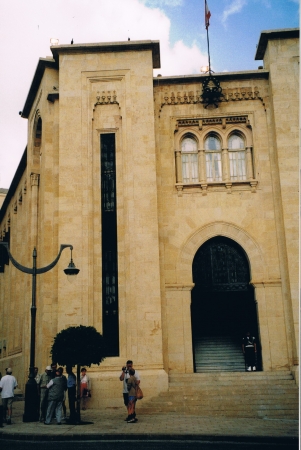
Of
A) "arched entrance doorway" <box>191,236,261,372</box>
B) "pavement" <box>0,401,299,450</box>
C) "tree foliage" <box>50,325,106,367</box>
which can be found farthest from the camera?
"arched entrance doorway" <box>191,236,261,372</box>

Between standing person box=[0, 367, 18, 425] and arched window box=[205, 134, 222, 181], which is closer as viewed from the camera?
standing person box=[0, 367, 18, 425]

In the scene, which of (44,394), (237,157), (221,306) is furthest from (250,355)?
(44,394)

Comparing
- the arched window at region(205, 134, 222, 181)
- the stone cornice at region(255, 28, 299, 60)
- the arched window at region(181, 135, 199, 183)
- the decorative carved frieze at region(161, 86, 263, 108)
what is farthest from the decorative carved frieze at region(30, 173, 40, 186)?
the stone cornice at region(255, 28, 299, 60)

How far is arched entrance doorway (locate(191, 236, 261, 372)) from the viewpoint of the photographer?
68.7 feet

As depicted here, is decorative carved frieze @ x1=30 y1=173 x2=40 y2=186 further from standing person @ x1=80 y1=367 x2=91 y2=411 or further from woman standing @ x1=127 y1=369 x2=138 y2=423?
woman standing @ x1=127 y1=369 x2=138 y2=423

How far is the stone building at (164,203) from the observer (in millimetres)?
19609

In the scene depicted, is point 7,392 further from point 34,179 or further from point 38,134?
point 38,134

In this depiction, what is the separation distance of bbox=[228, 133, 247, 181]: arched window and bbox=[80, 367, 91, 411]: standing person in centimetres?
976

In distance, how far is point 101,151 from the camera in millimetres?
21344

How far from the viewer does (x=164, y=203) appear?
21.2 m

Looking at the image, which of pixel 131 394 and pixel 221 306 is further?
pixel 221 306

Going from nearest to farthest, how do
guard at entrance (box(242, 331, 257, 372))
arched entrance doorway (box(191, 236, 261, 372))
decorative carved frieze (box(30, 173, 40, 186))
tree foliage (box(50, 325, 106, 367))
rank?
tree foliage (box(50, 325, 106, 367)) < guard at entrance (box(242, 331, 257, 372)) < arched entrance doorway (box(191, 236, 261, 372)) < decorative carved frieze (box(30, 173, 40, 186))

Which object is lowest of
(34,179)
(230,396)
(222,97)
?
(230,396)

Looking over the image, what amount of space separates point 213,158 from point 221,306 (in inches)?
277
